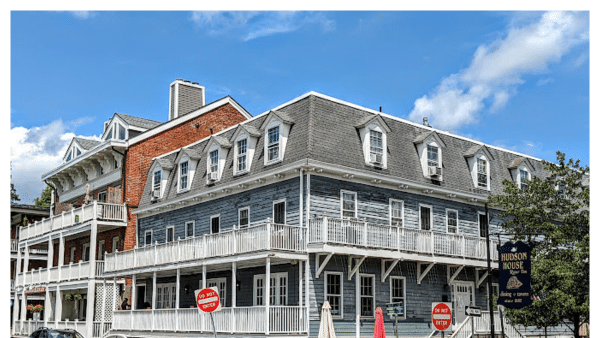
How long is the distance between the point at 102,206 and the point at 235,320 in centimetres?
1397

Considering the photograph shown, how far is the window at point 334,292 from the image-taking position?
24328mm

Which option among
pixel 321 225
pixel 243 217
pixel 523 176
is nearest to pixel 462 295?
pixel 523 176

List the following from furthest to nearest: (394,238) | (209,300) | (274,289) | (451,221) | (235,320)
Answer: (451,221)
(274,289)
(394,238)
(235,320)
(209,300)

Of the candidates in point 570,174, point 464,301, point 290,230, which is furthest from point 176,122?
point 570,174

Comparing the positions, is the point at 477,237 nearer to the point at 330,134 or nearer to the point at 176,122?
the point at 330,134

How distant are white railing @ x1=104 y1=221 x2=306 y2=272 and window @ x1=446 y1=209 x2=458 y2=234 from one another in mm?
A: 7983

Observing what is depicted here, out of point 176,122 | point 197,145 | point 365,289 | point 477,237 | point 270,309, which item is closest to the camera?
point 270,309

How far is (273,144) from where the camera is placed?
26594 millimetres

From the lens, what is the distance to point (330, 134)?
84.8ft

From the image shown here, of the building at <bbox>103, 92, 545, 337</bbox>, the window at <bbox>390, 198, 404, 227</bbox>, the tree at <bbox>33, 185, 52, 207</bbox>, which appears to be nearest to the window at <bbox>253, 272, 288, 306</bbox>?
the building at <bbox>103, 92, 545, 337</bbox>

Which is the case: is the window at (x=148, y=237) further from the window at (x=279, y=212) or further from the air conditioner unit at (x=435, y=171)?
the air conditioner unit at (x=435, y=171)

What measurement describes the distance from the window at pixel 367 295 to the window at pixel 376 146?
4589mm

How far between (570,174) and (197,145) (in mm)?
17009

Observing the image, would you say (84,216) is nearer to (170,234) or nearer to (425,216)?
(170,234)
